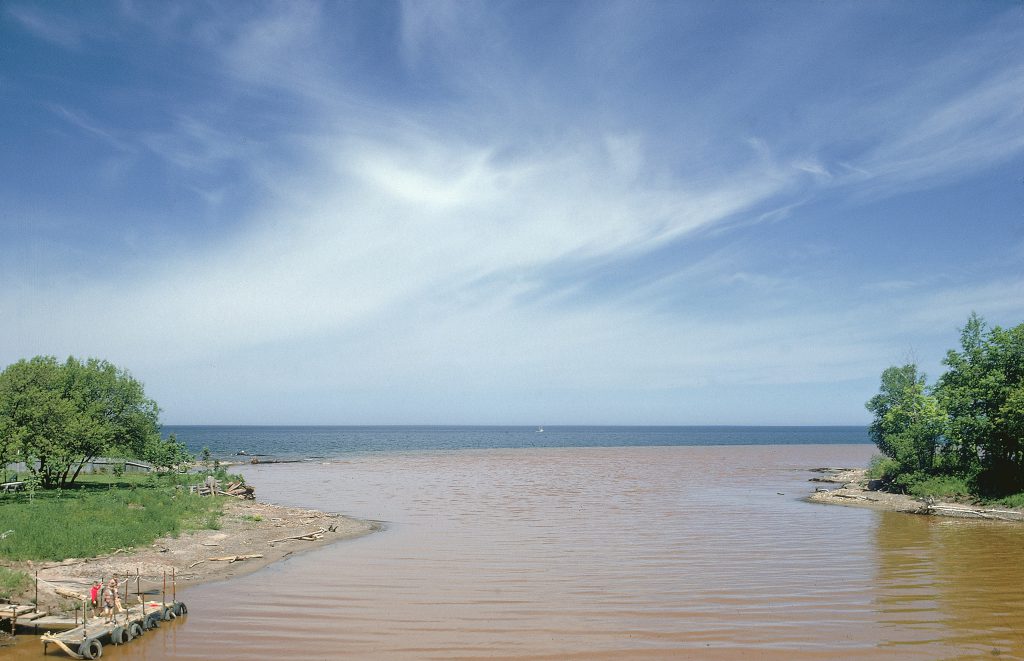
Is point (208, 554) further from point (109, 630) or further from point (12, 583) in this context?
point (109, 630)

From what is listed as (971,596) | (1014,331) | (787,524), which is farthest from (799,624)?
(1014,331)

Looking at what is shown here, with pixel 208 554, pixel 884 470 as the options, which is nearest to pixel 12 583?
pixel 208 554

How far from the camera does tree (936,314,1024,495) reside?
41.8m

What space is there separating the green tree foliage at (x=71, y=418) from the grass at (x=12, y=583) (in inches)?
599

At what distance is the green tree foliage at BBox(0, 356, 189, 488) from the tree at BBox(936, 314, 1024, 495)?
54.7 metres

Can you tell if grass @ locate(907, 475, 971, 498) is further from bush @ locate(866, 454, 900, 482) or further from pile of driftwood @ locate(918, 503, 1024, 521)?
bush @ locate(866, 454, 900, 482)

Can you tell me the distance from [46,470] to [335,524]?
19.9 metres

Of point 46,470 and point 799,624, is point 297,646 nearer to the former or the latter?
point 799,624

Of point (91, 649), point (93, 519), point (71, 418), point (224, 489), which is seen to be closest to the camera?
point (91, 649)

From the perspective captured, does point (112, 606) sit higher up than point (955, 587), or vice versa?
point (112, 606)

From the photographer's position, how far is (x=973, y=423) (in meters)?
43.7

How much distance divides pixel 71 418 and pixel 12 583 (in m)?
21.9

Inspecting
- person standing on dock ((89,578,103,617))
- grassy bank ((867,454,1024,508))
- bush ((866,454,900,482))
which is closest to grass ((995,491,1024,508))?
grassy bank ((867,454,1024,508))

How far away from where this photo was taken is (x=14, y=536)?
2475 cm
